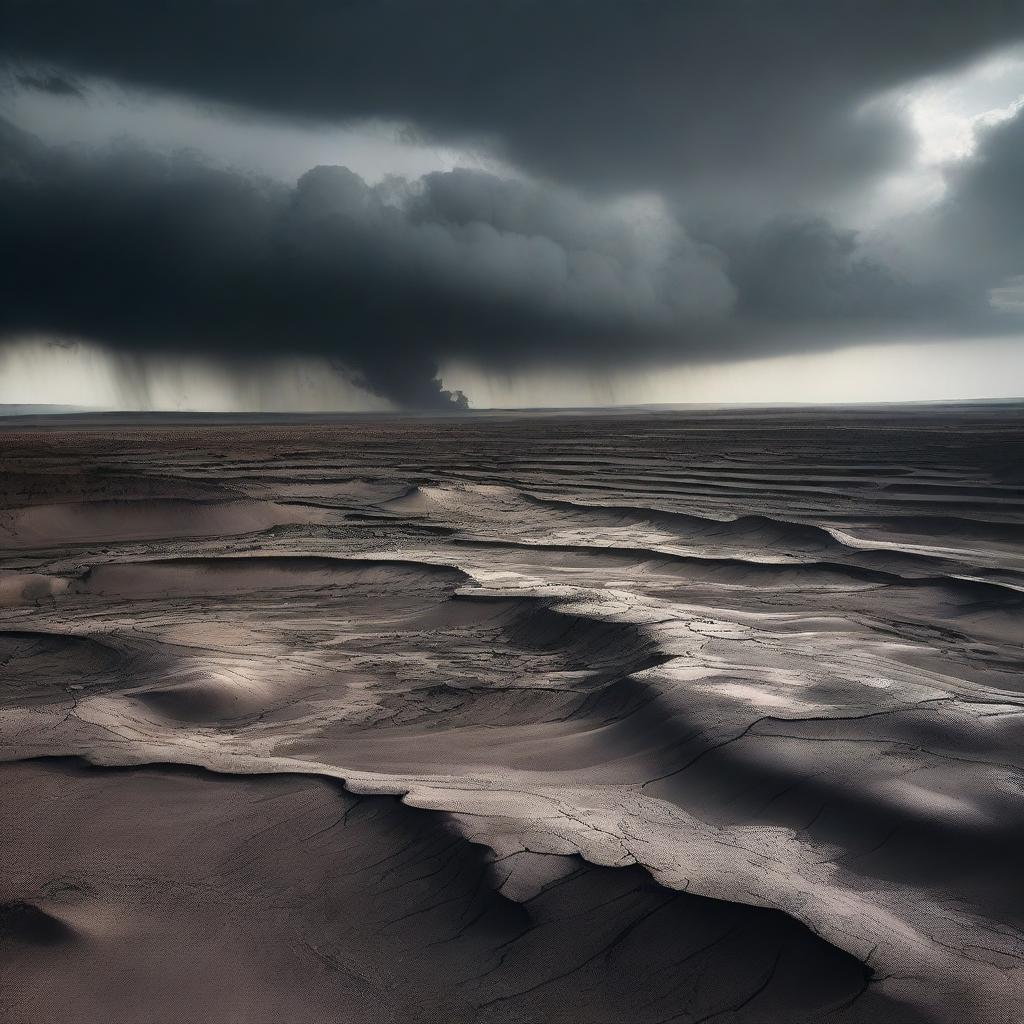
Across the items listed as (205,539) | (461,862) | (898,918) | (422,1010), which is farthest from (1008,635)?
(205,539)

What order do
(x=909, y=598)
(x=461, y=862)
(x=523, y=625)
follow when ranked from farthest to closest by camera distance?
1. (x=909, y=598)
2. (x=523, y=625)
3. (x=461, y=862)

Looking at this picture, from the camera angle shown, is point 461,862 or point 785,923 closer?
point 785,923

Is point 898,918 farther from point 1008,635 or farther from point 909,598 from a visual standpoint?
point 909,598

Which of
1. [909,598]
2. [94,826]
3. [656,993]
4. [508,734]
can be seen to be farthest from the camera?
[909,598]

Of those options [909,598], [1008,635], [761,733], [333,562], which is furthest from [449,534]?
[761,733]

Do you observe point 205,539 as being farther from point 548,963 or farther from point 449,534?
point 548,963

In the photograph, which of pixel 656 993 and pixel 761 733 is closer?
pixel 656 993
